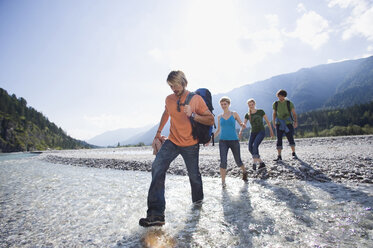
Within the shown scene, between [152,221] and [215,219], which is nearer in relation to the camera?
[152,221]

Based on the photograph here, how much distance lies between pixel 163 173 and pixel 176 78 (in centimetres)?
174

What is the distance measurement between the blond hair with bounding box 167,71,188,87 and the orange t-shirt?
25cm

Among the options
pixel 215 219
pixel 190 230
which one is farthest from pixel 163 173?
pixel 215 219

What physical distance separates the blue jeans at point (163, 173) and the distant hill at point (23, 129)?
13204cm

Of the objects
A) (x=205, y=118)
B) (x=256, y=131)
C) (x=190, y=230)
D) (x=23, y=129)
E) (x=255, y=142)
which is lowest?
(x=190, y=230)

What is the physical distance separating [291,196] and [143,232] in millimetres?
3323

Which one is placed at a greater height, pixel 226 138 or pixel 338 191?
pixel 226 138

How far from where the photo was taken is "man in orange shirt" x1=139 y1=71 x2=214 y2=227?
132 inches

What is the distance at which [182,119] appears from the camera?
360cm

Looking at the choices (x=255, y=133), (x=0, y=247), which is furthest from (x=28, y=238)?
(x=255, y=133)

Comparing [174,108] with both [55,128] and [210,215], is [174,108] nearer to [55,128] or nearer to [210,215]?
[210,215]

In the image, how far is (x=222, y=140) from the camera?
596 centimetres

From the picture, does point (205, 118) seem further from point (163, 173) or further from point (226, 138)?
point (226, 138)

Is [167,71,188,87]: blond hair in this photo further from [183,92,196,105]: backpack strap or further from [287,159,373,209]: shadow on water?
[287,159,373,209]: shadow on water
